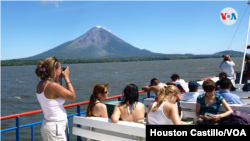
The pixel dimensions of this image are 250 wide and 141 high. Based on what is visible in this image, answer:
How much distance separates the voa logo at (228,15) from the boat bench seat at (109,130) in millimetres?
7171

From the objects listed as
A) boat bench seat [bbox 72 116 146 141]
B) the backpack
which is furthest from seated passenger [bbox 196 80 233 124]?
boat bench seat [bbox 72 116 146 141]

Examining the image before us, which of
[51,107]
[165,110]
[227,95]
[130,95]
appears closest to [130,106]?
[130,95]

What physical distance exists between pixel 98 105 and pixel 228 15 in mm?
7026

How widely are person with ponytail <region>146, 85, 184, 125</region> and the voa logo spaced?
21.8ft

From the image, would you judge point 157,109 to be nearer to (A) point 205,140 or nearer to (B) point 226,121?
(A) point 205,140

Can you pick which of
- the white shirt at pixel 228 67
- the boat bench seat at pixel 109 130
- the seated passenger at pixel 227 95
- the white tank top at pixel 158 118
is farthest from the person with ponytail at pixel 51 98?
the white shirt at pixel 228 67

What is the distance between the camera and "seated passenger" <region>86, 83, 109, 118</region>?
328cm

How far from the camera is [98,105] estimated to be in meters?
3.31

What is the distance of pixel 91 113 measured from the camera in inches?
131

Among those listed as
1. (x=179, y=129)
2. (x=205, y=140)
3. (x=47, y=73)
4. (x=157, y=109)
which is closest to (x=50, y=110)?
(x=47, y=73)

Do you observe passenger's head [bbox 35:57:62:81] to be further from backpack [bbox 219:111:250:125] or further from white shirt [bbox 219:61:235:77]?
white shirt [bbox 219:61:235:77]

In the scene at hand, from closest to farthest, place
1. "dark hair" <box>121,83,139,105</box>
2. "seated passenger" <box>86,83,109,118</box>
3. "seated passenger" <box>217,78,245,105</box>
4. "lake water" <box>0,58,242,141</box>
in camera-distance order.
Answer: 1. "dark hair" <box>121,83,139,105</box>
2. "seated passenger" <box>86,83,109,118</box>
3. "seated passenger" <box>217,78,245,105</box>
4. "lake water" <box>0,58,242,141</box>

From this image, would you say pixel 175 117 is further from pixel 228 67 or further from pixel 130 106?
pixel 228 67

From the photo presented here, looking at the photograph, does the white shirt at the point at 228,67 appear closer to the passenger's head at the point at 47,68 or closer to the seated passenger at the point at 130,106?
the seated passenger at the point at 130,106
